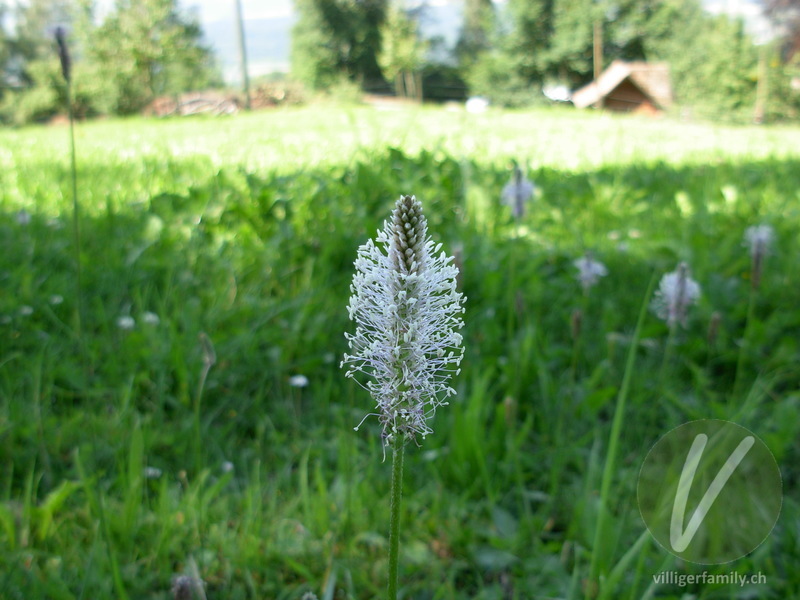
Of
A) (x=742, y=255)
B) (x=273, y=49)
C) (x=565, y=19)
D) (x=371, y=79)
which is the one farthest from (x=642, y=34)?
(x=273, y=49)

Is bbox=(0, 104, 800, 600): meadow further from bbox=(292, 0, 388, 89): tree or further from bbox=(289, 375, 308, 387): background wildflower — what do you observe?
bbox=(292, 0, 388, 89): tree

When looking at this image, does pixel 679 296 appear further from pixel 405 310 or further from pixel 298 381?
pixel 405 310

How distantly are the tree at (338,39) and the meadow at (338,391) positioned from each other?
50177mm

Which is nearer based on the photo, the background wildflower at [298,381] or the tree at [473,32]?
the background wildflower at [298,381]

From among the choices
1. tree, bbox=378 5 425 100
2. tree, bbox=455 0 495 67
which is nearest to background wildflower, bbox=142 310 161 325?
tree, bbox=378 5 425 100

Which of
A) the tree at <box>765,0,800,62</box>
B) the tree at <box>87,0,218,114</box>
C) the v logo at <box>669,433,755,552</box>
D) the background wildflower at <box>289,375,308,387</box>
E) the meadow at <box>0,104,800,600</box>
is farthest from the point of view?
the tree at <box>87,0,218,114</box>

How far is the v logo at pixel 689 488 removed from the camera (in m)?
1.34

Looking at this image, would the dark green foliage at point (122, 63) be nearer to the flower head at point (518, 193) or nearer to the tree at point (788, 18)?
the tree at point (788, 18)

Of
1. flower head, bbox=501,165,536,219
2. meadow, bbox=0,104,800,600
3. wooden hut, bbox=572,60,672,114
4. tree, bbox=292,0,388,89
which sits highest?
tree, bbox=292,0,388,89

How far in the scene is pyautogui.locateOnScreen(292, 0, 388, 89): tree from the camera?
51500mm

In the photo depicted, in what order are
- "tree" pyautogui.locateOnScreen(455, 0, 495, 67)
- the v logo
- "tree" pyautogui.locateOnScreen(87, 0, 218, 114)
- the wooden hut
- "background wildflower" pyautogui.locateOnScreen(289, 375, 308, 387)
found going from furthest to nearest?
"tree" pyautogui.locateOnScreen(455, 0, 495, 67), the wooden hut, "tree" pyautogui.locateOnScreen(87, 0, 218, 114), "background wildflower" pyautogui.locateOnScreen(289, 375, 308, 387), the v logo

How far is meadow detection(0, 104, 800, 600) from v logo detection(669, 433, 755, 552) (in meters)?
0.10

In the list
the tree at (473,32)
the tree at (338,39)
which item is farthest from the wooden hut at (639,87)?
the tree at (473,32)

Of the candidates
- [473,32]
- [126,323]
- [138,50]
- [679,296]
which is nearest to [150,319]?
[126,323]
